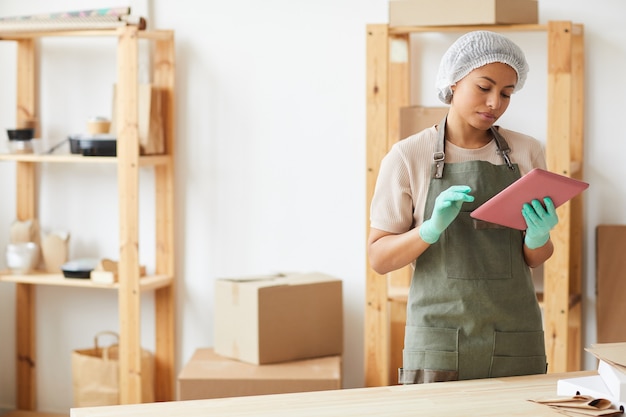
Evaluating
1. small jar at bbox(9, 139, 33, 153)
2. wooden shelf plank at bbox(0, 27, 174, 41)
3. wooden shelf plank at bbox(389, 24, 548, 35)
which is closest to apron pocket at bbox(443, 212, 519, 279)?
wooden shelf plank at bbox(389, 24, 548, 35)

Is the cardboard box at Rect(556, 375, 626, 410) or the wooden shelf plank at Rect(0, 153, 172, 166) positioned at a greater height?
the wooden shelf plank at Rect(0, 153, 172, 166)

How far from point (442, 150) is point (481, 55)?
22cm

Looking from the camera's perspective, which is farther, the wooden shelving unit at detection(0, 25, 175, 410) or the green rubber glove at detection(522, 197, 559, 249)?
the wooden shelving unit at detection(0, 25, 175, 410)

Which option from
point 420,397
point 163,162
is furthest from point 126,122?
point 420,397

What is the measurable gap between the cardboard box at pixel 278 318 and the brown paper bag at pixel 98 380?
42 cm

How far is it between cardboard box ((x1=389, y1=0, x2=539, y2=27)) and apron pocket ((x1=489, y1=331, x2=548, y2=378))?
51.1 inches

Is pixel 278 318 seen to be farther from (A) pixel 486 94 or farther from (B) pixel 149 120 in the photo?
(A) pixel 486 94

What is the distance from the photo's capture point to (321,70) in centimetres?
354

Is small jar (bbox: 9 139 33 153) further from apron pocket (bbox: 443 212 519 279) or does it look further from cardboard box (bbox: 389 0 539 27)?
apron pocket (bbox: 443 212 519 279)

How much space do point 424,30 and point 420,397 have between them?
5.60 feet

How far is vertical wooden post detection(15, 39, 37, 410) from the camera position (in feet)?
12.4

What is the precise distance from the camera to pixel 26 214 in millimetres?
3803

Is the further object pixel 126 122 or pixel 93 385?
pixel 93 385

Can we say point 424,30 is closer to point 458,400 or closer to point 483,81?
point 483,81
